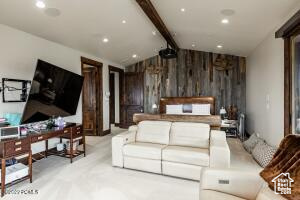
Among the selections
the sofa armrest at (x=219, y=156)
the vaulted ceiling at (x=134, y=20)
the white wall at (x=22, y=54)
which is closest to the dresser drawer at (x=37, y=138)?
the white wall at (x=22, y=54)

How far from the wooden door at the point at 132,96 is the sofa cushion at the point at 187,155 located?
15.8 feet

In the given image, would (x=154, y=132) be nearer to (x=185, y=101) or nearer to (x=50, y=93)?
(x=50, y=93)

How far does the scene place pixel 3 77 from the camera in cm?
344

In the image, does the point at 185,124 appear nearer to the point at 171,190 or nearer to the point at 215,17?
the point at 171,190

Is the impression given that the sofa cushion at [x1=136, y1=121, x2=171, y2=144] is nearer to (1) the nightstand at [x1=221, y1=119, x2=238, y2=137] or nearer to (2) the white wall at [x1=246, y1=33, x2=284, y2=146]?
(2) the white wall at [x1=246, y1=33, x2=284, y2=146]

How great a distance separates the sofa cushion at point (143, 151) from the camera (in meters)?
3.25

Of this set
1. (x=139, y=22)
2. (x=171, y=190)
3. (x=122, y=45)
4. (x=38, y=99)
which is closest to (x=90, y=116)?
(x=122, y=45)

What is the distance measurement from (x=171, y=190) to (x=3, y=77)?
136 inches

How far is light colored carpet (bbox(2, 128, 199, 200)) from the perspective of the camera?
257cm

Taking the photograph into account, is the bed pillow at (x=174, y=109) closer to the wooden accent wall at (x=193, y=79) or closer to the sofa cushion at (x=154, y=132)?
the wooden accent wall at (x=193, y=79)

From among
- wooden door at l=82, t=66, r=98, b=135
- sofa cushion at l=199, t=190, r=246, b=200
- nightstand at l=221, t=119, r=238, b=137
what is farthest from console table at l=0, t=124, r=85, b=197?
nightstand at l=221, t=119, r=238, b=137

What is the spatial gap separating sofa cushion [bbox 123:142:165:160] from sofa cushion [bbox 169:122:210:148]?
0.35m

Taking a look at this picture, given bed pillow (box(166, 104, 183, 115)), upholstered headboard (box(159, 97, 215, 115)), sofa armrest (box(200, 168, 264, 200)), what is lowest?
sofa armrest (box(200, 168, 264, 200))

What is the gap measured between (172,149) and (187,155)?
0.94 ft
